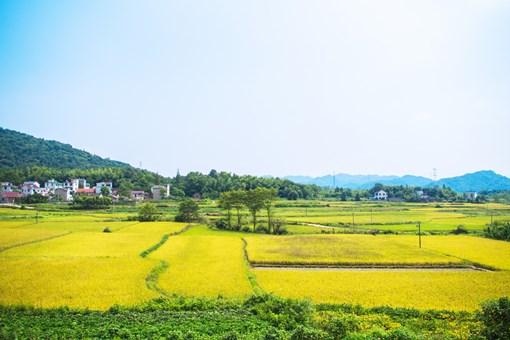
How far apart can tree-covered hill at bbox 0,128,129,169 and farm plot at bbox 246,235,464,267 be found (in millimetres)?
105655

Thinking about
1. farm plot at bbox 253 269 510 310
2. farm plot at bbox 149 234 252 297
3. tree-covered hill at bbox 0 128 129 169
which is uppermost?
tree-covered hill at bbox 0 128 129 169

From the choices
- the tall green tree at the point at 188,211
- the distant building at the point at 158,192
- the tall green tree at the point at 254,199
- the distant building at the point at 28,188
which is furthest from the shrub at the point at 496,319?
the distant building at the point at 158,192

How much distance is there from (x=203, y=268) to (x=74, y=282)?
24.1 feet

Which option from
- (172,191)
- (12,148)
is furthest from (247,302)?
(12,148)

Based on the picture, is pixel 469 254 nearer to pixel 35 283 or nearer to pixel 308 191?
pixel 35 283

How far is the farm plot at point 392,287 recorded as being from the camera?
15.9 meters

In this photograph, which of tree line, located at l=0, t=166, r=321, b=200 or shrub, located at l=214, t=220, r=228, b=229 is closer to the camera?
shrub, located at l=214, t=220, r=228, b=229

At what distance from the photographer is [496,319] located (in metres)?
11.7

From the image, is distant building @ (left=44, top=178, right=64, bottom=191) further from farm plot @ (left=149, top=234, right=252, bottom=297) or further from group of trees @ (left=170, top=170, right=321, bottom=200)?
farm plot @ (left=149, top=234, right=252, bottom=297)

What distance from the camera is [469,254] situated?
1088 inches

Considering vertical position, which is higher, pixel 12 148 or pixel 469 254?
pixel 12 148

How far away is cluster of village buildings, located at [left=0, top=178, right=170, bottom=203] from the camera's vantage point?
74875 millimetres

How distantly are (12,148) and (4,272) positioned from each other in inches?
4599

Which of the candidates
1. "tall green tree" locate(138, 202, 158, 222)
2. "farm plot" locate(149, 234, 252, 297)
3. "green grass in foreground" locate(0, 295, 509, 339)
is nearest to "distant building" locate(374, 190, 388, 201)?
"tall green tree" locate(138, 202, 158, 222)
